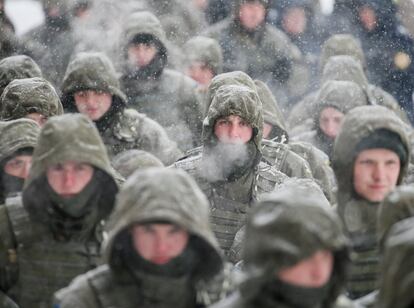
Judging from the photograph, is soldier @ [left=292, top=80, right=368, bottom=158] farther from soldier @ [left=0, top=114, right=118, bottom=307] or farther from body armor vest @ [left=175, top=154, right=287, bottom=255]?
soldier @ [left=0, top=114, right=118, bottom=307]

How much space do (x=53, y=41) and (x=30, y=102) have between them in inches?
181

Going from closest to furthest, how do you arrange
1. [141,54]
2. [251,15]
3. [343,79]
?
1. [141,54]
2. [343,79]
3. [251,15]

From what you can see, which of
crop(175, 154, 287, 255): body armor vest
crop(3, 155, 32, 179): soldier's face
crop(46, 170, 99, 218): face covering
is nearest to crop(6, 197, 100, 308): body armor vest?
crop(46, 170, 99, 218): face covering

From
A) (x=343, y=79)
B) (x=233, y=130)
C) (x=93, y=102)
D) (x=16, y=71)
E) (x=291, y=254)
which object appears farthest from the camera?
(x=343, y=79)

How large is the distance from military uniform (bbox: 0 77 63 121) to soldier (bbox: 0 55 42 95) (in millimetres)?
1315

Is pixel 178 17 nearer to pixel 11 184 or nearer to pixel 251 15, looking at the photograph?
pixel 251 15

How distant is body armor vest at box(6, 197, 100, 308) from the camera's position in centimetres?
816

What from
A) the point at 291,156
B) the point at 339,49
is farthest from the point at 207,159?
the point at 339,49

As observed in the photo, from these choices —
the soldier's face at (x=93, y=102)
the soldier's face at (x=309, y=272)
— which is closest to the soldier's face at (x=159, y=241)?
the soldier's face at (x=309, y=272)

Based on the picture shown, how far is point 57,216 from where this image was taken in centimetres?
823

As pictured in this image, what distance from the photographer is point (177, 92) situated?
13695 mm

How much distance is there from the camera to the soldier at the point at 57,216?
26.8 feet

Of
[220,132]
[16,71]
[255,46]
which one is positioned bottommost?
[255,46]

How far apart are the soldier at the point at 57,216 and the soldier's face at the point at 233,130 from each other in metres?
2.22
